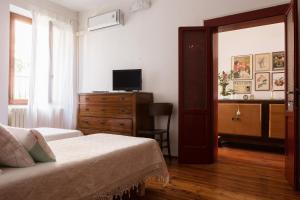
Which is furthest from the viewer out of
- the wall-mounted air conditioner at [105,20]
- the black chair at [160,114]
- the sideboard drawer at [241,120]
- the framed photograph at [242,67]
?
the framed photograph at [242,67]

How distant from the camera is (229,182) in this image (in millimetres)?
2648

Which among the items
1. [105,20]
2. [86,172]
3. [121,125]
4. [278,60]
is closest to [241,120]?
[278,60]

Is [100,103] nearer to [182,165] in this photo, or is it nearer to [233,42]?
[182,165]

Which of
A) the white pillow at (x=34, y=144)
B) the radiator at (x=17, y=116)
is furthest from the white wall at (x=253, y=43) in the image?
the white pillow at (x=34, y=144)

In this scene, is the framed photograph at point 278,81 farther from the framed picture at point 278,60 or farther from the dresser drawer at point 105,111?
the dresser drawer at point 105,111

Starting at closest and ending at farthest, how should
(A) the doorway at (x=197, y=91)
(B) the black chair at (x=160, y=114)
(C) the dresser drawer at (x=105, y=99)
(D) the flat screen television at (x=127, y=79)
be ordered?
1. (A) the doorway at (x=197, y=91)
2. (B) the black chair at (x=160, y=114)
3. (C) the dresser drawer at (x=105, y=99)
4. (D) the flat screen television at (x=127, y=79)

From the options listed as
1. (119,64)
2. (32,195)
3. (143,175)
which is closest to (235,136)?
(119,64)

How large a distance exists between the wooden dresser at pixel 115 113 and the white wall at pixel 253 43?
2.48 meters

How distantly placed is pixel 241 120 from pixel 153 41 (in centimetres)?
229

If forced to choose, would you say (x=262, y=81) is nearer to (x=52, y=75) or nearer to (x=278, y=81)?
(x=278, y=81)

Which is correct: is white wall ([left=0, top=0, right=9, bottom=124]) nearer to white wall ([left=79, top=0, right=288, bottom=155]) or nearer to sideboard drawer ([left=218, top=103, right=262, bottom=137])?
white wall ([left=79, top=0, right=288, bottom=155])

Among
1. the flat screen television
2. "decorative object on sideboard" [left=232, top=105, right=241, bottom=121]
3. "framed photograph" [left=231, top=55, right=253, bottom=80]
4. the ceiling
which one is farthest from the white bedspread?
"framed photograph" [left=231, top=55, right=253, bottom=80]

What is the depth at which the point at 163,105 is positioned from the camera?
353 cm

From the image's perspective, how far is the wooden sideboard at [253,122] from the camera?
4102 millimetres
